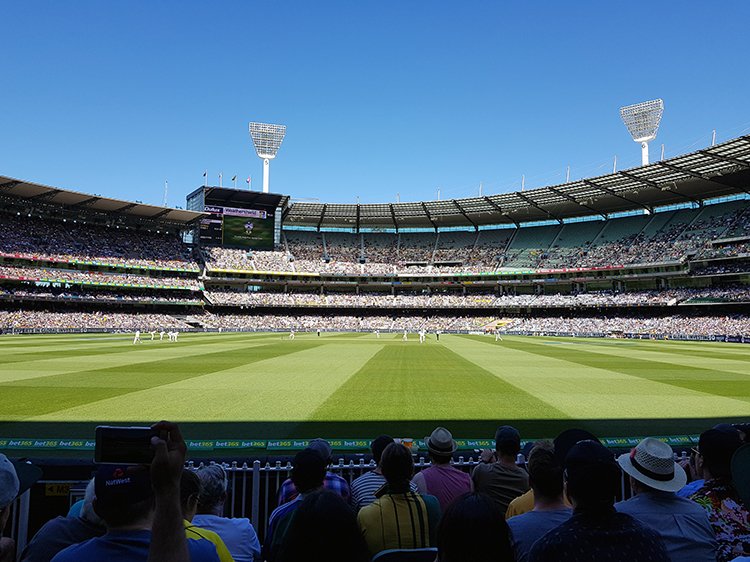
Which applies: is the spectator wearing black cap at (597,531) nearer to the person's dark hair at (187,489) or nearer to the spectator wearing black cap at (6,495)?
the person's dark hair at (187,489)

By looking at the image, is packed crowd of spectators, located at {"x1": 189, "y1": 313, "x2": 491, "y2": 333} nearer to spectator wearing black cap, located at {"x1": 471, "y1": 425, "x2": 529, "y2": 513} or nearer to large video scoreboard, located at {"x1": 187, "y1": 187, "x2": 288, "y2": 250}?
large video scoreboard, located at {"x1": 187, "y1": 187, "x2": 288, "y2": 250}

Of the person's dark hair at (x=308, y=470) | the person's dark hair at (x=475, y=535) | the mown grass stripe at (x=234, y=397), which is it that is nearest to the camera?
the person's dark hair at (x=475, y=535)

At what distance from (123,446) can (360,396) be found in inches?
507

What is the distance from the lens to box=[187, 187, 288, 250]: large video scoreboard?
7675cm

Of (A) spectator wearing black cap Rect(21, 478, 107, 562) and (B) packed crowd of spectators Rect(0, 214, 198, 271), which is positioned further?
(B) packed crowd of spectators Rect(0, 214, 198, 271)

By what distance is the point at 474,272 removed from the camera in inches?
3223

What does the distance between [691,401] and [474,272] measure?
223 ft

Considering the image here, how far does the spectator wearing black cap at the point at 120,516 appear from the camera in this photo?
2.27m

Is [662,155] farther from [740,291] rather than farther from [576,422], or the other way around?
[576,422]

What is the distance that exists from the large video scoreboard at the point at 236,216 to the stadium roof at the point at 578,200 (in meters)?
5.44

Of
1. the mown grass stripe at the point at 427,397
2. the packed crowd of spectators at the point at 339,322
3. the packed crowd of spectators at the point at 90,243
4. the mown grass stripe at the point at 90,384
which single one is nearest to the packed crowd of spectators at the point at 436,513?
the mown grass stripe at the point at 427,397

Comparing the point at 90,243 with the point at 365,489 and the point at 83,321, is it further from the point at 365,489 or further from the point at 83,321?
the point at 365,489

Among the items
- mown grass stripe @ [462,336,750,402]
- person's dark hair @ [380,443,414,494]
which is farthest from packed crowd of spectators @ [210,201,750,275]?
person's dark hair @ [380,443,414,494]

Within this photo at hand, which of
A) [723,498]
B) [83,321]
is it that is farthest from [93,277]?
[723,498]
